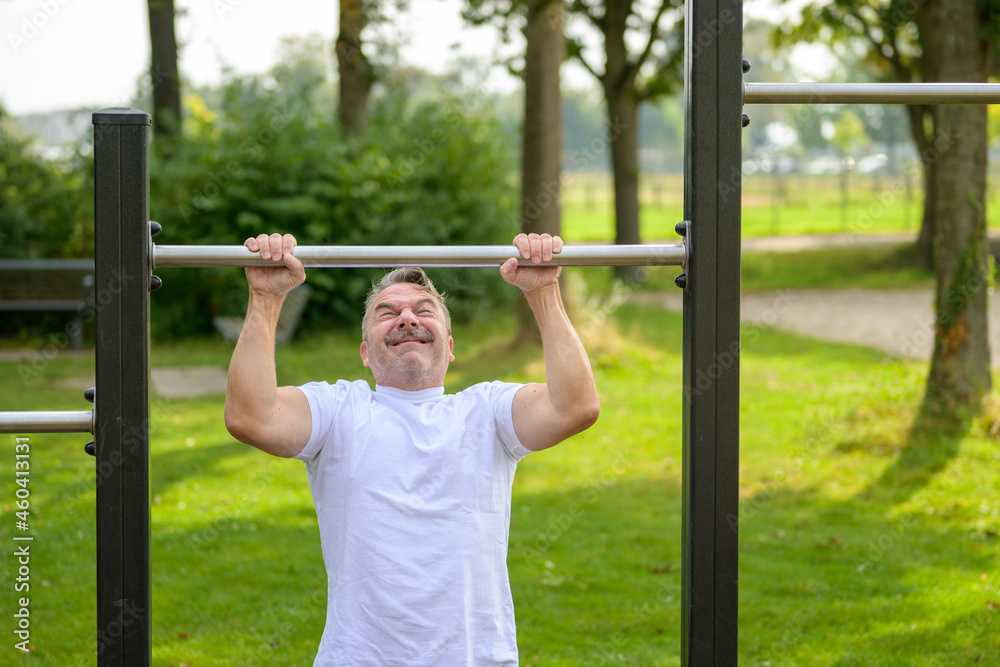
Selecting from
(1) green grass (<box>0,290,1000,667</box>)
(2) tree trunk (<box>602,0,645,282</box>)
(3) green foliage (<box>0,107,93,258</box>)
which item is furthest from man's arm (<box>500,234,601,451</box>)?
(2) tree trunk (<box>602,0,645,282</box>)

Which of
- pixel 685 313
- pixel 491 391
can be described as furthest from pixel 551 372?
pixel 685 313

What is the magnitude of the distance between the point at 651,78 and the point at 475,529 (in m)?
15.2

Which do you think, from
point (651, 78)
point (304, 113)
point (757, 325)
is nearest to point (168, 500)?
point (304, 113)

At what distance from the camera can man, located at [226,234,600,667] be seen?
2.12 metres

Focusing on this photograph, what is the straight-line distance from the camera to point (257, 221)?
11508 millimetres

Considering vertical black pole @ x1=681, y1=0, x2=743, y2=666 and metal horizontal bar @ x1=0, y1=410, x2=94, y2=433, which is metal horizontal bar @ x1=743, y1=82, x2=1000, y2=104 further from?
metal horizontal bar @ x1=0, y1=410, x2=94, y2=433

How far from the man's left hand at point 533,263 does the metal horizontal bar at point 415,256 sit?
0.07 ft

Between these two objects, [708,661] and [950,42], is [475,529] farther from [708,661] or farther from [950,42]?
[950,42]

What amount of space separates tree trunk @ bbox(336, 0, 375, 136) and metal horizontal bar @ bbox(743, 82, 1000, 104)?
1170cm

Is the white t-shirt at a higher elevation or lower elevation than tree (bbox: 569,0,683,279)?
lower

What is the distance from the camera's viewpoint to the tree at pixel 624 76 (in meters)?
15.7

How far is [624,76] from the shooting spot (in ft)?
51.8

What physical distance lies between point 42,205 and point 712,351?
12.7 meters

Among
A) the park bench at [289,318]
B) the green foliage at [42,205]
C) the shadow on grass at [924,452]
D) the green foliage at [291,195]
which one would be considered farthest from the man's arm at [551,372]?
the green foliage at [42,205]
